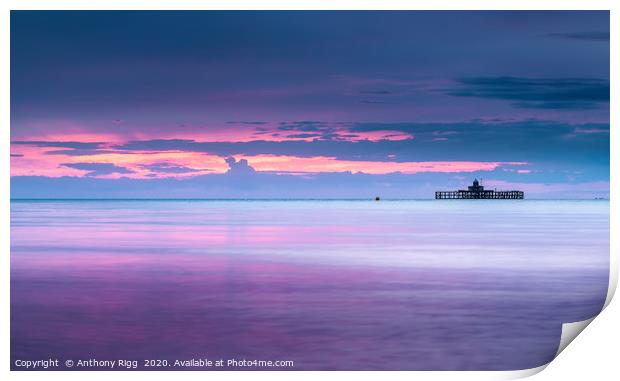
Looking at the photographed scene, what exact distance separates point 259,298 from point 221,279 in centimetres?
206

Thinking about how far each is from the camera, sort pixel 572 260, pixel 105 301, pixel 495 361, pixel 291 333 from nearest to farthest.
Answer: pixel 495 361 < pixel 291 333 < pixel 105 301 < pixel 572 260

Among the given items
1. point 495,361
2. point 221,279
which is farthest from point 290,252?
point 495,361

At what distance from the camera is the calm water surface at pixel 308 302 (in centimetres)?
968

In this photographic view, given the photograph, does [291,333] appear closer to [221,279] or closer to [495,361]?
[495,361]

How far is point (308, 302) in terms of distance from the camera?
38.8 ft

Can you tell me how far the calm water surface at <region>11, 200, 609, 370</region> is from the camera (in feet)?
31.8
